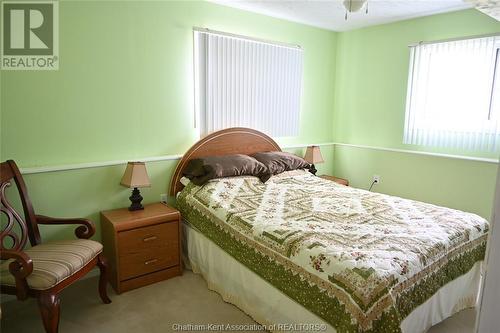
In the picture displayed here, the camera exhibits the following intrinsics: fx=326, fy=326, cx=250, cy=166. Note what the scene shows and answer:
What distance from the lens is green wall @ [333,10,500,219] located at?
3207mm

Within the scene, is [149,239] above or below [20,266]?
below

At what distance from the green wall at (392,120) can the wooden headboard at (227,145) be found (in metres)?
1.22

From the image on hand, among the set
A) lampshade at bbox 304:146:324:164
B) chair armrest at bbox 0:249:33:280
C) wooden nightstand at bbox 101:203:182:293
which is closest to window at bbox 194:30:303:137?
lampshade at bbox 304:146:324:164

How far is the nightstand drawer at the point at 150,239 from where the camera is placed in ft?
8.05

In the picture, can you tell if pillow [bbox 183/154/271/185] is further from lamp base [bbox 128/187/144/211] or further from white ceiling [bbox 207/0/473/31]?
white ceiling [bbox 207/0/473/31]

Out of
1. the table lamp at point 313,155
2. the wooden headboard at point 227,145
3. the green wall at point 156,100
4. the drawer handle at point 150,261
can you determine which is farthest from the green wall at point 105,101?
the table lamp at point 313,155

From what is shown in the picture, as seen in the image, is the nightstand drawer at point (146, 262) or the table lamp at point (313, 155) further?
the table lamp at point (313, 155)

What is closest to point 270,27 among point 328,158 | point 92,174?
point 328,158

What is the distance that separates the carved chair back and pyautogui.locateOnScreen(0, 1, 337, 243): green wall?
164 millimetres

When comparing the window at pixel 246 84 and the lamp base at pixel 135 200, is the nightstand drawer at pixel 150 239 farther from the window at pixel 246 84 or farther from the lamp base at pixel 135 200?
the window at pixel 246 84

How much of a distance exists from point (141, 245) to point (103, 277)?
340mm

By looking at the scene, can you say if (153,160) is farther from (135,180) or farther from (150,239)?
(150,239)

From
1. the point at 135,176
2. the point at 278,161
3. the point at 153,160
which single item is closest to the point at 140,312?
the point at 135,176

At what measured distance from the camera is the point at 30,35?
94.3 inches
